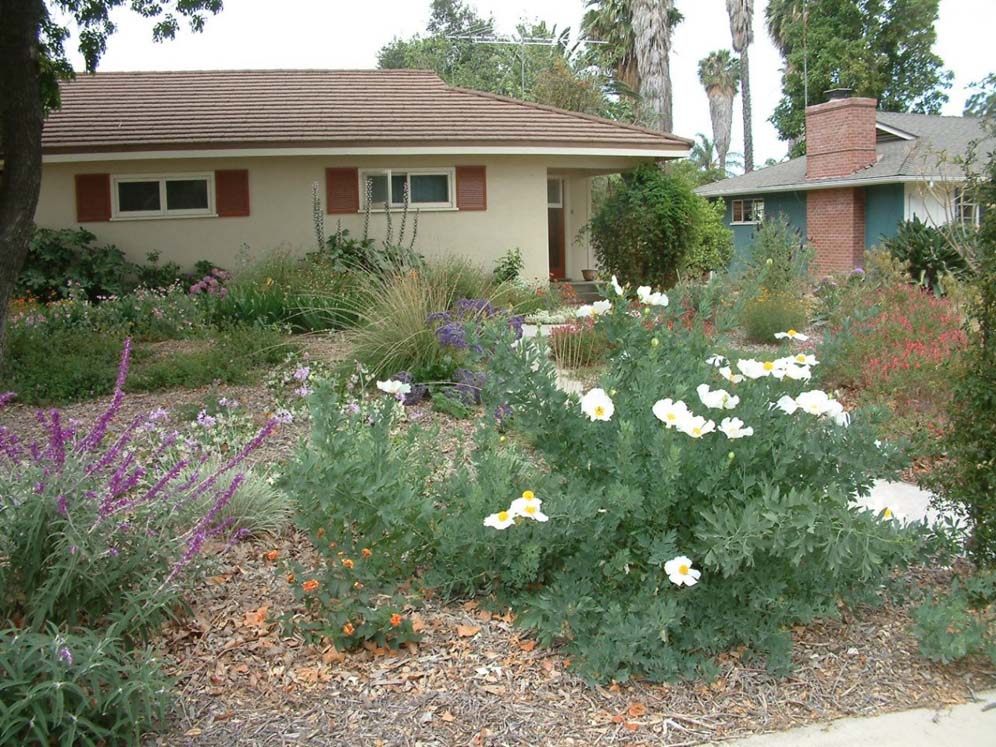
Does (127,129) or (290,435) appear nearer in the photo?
(290,435)

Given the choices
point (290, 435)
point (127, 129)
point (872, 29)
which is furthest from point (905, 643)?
point (872, 29)

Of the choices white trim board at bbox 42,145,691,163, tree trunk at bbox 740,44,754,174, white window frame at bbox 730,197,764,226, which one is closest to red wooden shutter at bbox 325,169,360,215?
white trim board at bbox 42,145,691,163

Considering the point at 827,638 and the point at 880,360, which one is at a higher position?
the point at 880,360

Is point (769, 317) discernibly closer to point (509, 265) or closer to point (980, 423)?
point (980, 423)

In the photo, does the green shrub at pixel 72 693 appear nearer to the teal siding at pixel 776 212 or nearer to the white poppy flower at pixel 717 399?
the white poppy flower at pixel 717 399

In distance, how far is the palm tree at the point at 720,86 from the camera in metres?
50.7

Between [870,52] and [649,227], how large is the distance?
24.0 metres

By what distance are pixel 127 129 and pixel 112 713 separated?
49.3 feet

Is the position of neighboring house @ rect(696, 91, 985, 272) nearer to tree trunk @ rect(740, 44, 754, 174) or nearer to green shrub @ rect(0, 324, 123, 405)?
tree trunk @ rect(740, 44, 754, 174)

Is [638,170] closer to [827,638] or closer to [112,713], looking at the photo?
[827,638]

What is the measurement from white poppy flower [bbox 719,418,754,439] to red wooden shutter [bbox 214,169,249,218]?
14.3 metres

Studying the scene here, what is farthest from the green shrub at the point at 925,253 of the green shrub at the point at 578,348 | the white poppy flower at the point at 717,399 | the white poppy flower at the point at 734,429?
the white poppy flower at the point at 734,429

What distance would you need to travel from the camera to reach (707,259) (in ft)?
80.1

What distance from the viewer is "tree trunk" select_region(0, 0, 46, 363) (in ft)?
27.3
